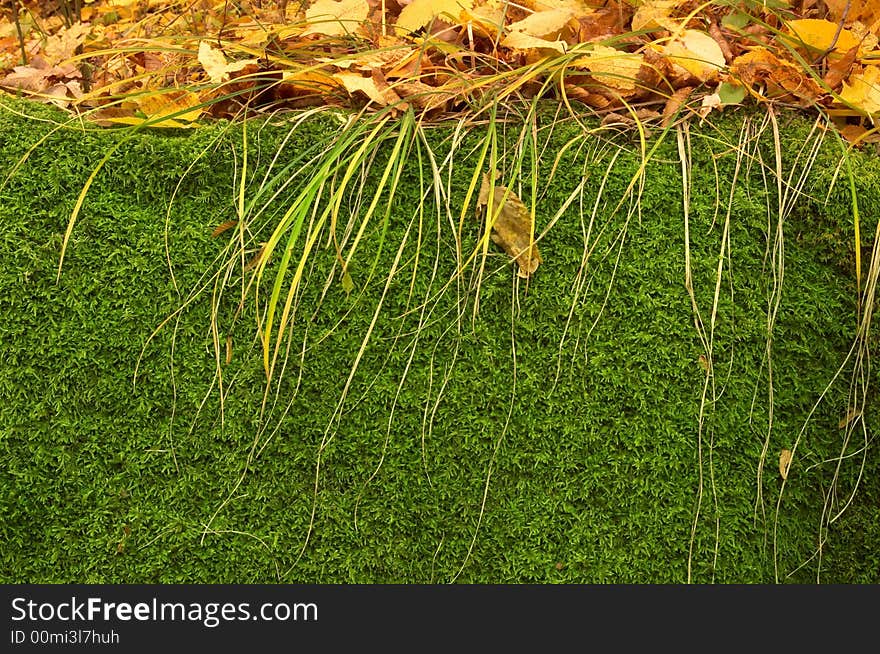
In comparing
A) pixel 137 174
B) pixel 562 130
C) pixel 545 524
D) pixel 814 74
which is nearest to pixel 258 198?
pixel 137 174

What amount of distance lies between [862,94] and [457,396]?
88cm

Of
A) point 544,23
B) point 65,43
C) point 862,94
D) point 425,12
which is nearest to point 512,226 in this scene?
point 544,23

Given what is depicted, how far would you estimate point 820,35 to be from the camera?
1.33 meters

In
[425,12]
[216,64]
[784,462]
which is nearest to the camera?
[784,462]

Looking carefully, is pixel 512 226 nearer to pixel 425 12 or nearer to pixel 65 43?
pixel 425 12

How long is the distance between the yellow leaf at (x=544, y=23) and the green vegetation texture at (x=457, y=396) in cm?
29

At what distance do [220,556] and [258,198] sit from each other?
1.99 feet

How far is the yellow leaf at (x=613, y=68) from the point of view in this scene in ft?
4.27

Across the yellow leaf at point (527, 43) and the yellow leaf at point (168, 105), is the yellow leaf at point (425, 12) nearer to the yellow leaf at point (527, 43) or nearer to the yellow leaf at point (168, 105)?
the yellow leaf at point (527, 43)

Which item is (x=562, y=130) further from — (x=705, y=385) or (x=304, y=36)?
(x=304, y=36)

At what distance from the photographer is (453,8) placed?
1.46 metres

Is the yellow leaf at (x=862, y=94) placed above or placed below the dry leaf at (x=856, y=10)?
below

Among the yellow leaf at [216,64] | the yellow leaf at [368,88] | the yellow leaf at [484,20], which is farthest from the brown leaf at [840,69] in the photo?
the yellow leaf at [216,64]

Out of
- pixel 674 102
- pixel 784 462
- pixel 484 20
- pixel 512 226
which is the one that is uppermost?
pixel 484 20
